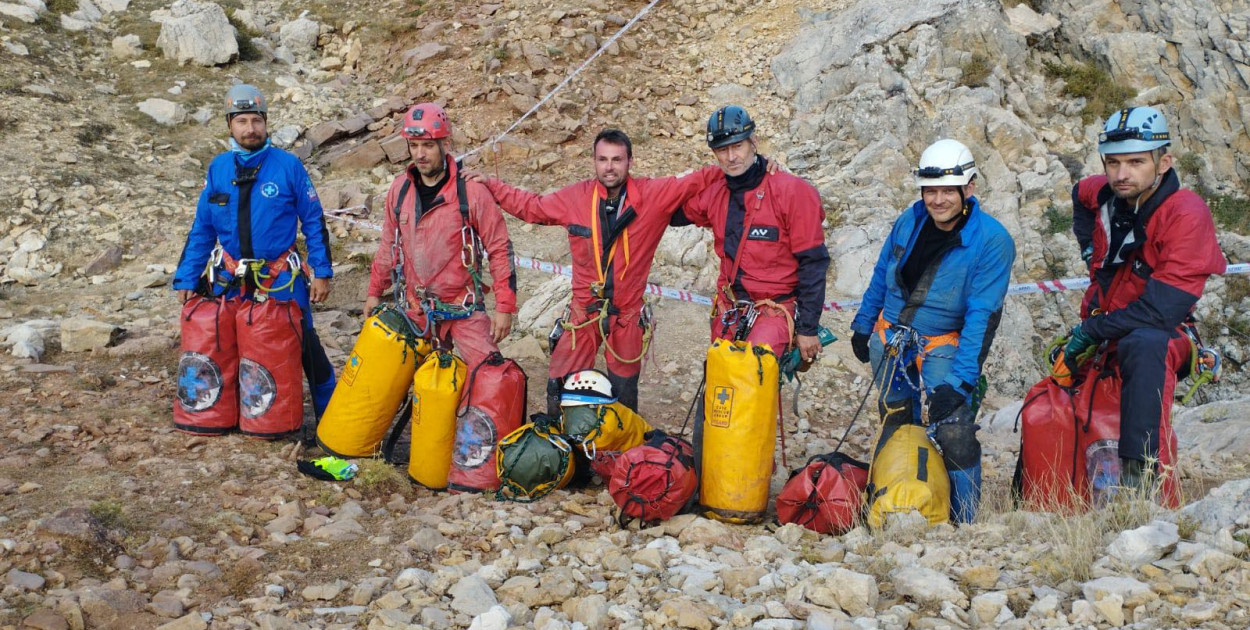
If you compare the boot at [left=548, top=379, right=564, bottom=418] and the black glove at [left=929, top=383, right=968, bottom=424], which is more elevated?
the black glove at [left=929, top=383, right=968, bottom=424]

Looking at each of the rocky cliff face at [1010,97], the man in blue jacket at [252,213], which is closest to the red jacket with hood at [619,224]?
the man in blue jacket at [252,213]

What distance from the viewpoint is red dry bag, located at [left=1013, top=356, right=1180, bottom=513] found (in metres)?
5.07

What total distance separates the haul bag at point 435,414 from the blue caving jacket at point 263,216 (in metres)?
1.16

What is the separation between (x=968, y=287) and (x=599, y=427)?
2293 mm

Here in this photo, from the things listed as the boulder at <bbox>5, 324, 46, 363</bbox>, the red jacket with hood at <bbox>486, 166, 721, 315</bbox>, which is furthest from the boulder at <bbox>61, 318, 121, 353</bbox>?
the red jacket with hood at <bbox>486, 166, 721, 315</bbox>

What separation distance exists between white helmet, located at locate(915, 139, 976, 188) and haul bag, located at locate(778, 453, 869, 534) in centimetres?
166

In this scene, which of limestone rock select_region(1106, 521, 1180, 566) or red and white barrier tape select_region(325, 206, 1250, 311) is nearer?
limestone rock select_region(1106, 521, 1180, 566)

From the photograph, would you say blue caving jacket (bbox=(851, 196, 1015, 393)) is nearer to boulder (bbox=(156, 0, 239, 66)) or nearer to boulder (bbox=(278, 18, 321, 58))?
boulder (bbox=(156, 0, 239, 66))

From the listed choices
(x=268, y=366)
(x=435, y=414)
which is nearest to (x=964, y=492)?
(x=435, y=414)

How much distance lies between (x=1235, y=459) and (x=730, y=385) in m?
3.69

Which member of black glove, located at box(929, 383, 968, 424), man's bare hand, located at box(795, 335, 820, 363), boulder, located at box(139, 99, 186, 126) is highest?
boulder, located at box(139, 99, 186, 126)

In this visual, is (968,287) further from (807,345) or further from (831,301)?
(831,301)

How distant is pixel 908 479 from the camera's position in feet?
16.3

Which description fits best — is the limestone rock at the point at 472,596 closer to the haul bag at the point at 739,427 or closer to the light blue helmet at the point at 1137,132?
the haul bag at the point at 739,427
